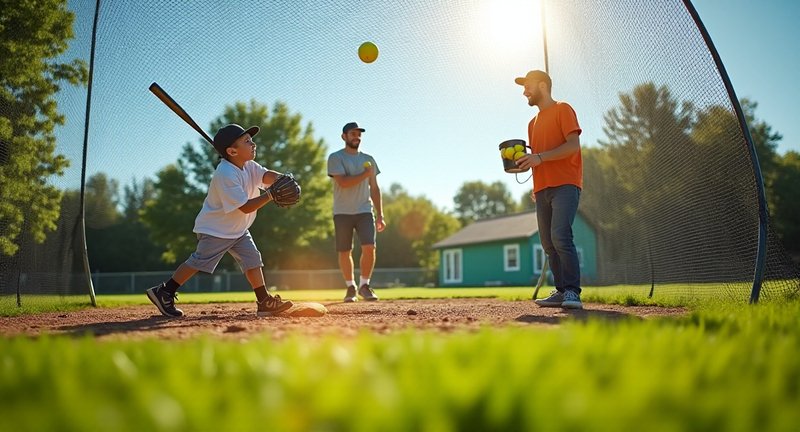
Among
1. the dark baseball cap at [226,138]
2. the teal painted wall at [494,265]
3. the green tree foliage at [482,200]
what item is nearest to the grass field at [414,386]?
the dark baseball cap at [226,138]

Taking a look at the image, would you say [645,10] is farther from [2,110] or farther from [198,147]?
[198,147]

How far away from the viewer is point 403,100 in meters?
7.25

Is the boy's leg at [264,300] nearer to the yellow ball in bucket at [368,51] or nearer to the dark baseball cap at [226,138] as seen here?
the dark baseball cap at [226,138]

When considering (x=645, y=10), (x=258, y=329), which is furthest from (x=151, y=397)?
(x=645, y=10)

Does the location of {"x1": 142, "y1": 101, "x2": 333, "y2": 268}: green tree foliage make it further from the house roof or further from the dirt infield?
the dirt infield

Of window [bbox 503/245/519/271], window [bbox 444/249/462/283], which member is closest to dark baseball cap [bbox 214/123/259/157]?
window [bbox 503/245/519/271]

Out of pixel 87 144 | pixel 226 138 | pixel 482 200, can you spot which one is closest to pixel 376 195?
pixel 226 138

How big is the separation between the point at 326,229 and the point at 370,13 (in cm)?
2156

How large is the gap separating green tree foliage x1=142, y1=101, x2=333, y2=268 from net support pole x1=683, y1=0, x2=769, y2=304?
2262 cm

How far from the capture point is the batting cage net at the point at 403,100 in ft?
17.3

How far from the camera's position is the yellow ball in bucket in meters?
6.72

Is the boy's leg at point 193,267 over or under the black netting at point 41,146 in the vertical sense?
under

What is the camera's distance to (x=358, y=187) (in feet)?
22.9

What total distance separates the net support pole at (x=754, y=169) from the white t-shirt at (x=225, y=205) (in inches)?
151
